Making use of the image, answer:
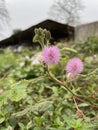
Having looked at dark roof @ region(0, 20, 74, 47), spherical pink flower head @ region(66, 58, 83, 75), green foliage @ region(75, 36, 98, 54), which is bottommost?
dark roof @ region(0, 20, 74, 47)

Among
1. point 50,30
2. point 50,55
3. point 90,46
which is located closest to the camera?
point 50,55

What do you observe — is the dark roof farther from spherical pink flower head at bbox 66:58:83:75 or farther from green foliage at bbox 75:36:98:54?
spherical pink flower head at bbox 66:58:83:75

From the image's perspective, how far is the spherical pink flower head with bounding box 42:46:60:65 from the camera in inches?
67.6

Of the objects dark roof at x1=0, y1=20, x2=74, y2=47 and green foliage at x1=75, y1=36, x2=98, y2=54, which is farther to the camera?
dark roof at x1=0, y1=20, x2=74, y2=47

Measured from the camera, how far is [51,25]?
10.9 metres

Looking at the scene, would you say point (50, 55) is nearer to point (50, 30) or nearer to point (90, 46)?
point (90, 46)

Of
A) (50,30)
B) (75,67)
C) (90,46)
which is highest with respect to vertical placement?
(75,67)

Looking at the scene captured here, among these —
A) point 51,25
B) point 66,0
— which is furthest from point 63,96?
point 51,25

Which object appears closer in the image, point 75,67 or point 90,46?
point 75,67

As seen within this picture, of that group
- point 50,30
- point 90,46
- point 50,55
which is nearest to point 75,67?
point 50,55

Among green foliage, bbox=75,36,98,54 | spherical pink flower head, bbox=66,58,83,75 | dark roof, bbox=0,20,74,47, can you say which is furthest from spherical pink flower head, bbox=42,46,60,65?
dark roof, bbox=0,20,74,47

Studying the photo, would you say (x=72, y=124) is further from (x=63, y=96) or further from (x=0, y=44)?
(x=0, y=44)

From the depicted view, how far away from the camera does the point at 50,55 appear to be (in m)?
1.73

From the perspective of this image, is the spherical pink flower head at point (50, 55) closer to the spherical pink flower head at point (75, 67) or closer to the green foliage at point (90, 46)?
the spherical pink flower head at point (75, 67)
